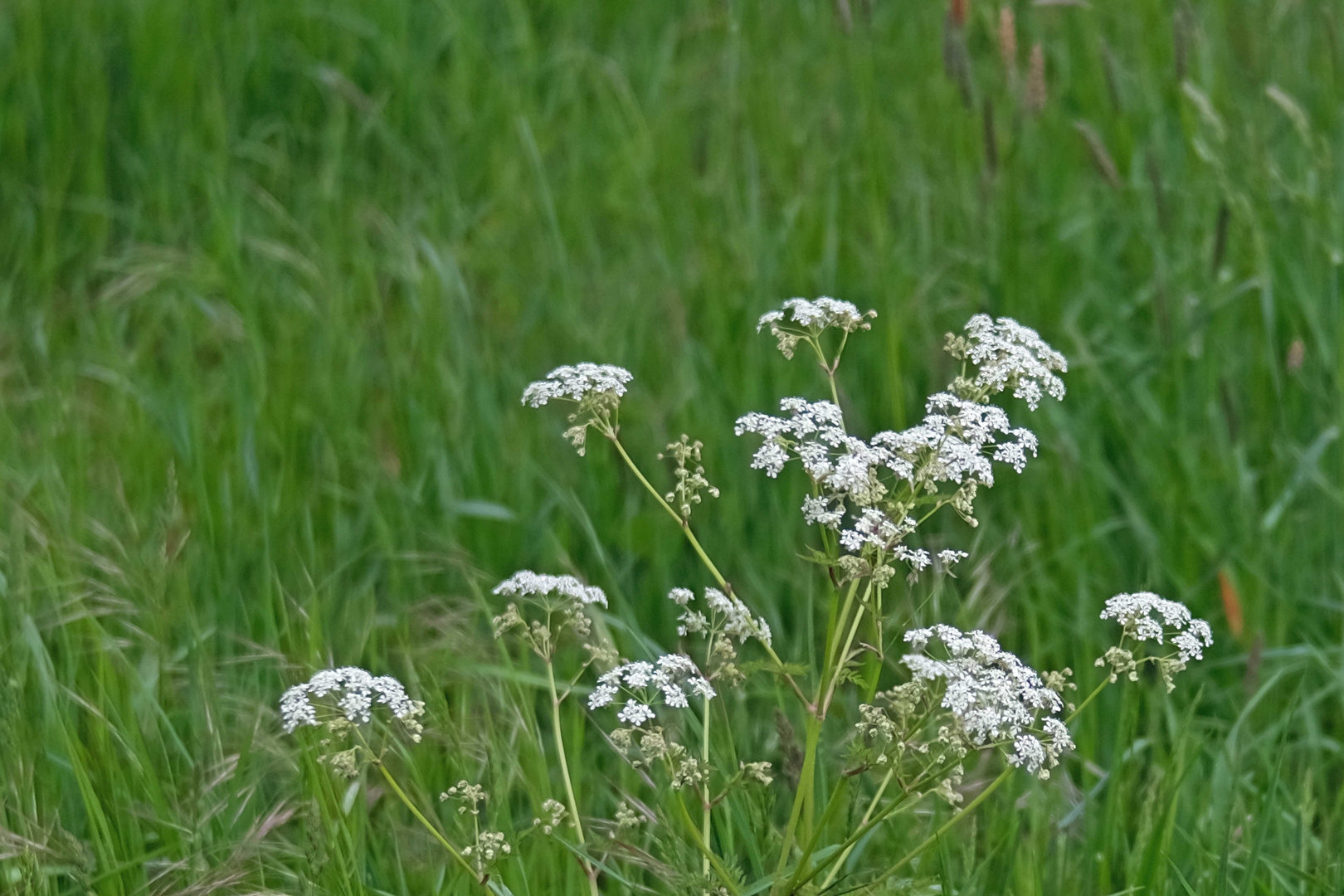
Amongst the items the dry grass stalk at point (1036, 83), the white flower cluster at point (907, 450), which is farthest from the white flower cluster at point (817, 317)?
the dry grass stalk at point (1036, 83)

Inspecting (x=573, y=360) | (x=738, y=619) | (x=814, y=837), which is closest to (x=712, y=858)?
(x=814, y=837)

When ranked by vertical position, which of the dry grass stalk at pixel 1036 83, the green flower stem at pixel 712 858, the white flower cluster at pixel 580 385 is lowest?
the green flower stem at pixel 712 858

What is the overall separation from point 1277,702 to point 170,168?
3.03m

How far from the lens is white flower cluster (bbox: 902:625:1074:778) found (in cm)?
136

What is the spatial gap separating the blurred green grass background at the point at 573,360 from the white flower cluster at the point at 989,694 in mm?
339

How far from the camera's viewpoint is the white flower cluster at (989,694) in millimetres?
1360

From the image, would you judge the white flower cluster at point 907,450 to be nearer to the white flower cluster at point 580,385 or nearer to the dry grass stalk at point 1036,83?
the white flower cluster at point 580,385

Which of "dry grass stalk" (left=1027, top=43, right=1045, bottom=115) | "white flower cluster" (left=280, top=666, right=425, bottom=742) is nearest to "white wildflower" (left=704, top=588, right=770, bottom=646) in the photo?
"white flower cluster" (left=280, top=666, right=425, bottom=742)

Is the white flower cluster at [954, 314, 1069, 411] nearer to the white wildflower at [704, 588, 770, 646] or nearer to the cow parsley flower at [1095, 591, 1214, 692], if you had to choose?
the cow parsley flower at [1095, 591, 1214, 692]

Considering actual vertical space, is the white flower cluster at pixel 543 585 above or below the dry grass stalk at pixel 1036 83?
below

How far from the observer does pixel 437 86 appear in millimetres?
4102

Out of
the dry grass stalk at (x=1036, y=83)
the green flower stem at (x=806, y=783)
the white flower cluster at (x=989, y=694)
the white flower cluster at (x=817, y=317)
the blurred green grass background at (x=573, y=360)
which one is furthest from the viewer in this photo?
the dry grass stalk at (x=1036, y=83)

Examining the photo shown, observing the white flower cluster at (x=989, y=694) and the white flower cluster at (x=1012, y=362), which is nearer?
the white flower cluster at (x=989, y=694)

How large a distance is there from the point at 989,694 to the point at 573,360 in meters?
1.92
